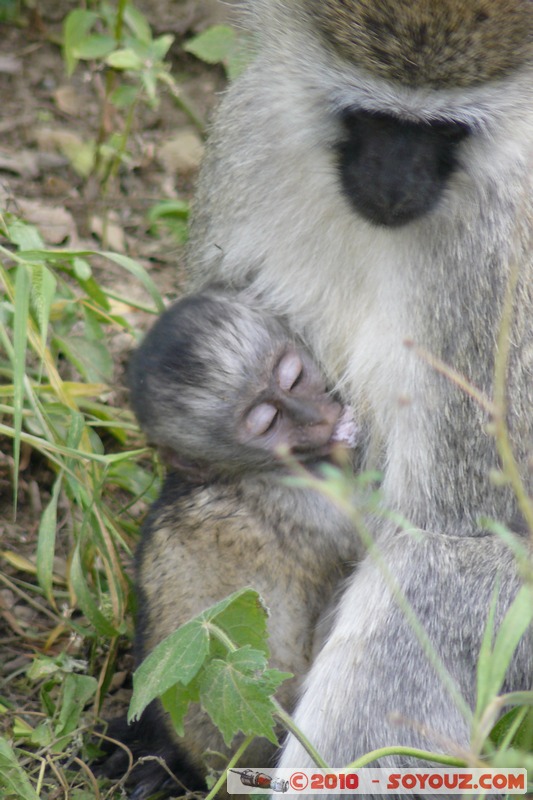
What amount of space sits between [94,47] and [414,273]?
102 inches

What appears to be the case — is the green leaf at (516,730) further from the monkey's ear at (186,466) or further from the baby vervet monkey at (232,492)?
the monkey's ear at (186,466)

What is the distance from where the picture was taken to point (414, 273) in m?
3.21

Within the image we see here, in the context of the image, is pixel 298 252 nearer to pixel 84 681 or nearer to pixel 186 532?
pixel 186 532

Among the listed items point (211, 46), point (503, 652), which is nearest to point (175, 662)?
point (503, 652)

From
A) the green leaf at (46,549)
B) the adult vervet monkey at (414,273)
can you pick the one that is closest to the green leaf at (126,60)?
the adult vervet monkey at (414,273)

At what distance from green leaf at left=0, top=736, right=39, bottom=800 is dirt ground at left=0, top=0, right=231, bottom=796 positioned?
6.67 feet

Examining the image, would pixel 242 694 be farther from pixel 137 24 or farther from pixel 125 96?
pixel 137 24

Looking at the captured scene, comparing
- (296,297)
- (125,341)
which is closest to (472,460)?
(296,297)

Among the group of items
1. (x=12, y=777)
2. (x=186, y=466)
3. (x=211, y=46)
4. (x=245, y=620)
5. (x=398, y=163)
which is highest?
(x=398, y=163)

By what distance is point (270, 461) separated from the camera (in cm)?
360

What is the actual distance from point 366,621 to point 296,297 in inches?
41.5

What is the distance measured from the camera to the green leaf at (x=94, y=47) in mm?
5141

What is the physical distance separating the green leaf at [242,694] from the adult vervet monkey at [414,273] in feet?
1.29

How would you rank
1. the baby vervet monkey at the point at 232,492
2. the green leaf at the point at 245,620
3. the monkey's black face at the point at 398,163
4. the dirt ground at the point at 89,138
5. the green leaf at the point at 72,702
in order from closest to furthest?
the green leaf at the point at 245,620
the monkey's black face at the point at 398,163
the baby vervet monkey at the point at 232,492
the green leaf at the point at 72,702
the dirt ground at the point at 89,138
